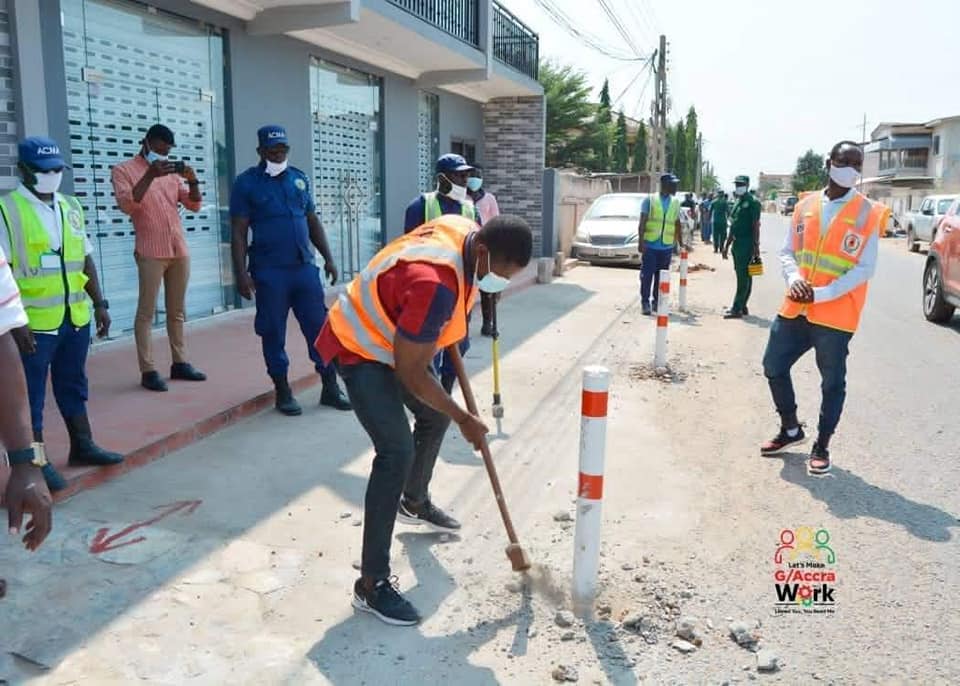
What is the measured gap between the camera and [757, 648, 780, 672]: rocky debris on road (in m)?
2.88

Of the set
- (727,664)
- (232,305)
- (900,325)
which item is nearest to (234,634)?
(727,664)

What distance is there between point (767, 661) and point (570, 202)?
695 inches

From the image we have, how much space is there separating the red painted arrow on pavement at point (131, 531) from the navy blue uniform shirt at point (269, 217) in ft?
6.27

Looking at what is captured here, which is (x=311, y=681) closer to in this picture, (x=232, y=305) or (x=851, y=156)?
(x=851, y=156)

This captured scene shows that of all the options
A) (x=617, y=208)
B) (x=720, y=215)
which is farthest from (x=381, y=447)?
(x=720, y=215)

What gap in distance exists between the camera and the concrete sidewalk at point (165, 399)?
4691mm

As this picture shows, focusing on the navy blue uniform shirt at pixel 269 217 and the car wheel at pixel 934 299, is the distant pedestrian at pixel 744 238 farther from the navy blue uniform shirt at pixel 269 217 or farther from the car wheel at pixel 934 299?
the navy blue uniform shirt at pixel 269 217

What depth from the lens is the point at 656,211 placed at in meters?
10.2

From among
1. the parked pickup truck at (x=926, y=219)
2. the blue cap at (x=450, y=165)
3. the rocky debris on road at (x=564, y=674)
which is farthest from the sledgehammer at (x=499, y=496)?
the parked pickup truck at (x=926, y=219)

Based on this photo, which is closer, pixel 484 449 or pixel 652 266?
pixel 484 449

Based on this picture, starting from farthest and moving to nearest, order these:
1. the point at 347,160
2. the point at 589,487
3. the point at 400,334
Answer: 1. the point at 347,160
2. the point at 589,487
3. the point at 400,334

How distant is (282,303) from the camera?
557cm

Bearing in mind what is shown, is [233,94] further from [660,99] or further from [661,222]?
[660,99]

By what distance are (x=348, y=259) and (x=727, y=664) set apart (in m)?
9.46
